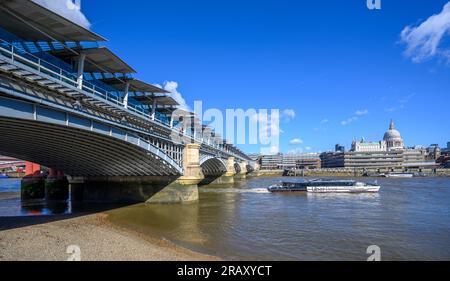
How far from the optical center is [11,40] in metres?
16.2

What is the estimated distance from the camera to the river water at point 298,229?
14367 millimetres

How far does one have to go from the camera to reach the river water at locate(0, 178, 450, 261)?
47.1 ft

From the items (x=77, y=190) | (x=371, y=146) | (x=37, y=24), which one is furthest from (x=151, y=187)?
(x=371, y=146)

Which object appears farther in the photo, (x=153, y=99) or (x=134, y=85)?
(x=153, y=99)

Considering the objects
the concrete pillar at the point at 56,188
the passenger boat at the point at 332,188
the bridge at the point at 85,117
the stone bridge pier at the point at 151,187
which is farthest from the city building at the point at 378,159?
the concrete pillar at the point at 56,188

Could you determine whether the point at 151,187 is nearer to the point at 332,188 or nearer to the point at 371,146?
the point at 332,188

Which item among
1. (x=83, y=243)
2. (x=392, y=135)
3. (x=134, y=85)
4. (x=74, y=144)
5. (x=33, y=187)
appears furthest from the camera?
(x=392, y=135)

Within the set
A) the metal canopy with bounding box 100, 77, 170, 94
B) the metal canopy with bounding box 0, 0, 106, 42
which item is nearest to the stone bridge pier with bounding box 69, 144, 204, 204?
the metal canopy with bounding box 100, 77, 170, 94

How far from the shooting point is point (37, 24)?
1551 cm

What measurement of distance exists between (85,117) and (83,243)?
6.63 metres

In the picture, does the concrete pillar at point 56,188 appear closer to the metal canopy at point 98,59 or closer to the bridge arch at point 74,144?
the bridge arch at point 74,144

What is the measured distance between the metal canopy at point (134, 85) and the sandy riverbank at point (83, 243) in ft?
33.5
